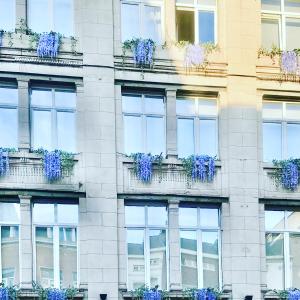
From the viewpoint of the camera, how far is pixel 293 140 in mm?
24688

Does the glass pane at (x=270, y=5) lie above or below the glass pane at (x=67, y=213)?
above

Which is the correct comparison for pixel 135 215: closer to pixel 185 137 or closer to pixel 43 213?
pixel 43 213

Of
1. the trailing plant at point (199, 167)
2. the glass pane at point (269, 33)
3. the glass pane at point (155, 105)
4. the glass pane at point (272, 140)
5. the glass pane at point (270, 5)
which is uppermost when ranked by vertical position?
the glass pane at point (270, 5)

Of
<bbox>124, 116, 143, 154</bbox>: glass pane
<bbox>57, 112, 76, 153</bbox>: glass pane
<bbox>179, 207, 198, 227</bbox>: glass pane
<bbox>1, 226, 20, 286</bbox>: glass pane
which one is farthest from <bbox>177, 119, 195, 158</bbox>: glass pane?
<bbox>1, 226, 20, 286</bbox>: glass pane

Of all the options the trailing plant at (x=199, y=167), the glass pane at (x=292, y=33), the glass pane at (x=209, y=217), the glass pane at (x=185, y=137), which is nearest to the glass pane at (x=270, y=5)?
the glass pane at (x=292, y=33)

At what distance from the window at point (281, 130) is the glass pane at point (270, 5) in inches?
110

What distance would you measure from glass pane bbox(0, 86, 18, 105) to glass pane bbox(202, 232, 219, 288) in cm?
621

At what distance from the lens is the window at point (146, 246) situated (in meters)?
22.9

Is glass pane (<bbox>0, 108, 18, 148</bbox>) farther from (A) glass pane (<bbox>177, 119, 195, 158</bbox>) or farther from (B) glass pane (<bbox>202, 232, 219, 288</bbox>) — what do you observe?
(B) glass pane (<bbox>202, 232, 219, 288</bbox>)

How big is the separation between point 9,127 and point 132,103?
134 inches

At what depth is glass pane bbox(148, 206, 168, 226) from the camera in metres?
23.2

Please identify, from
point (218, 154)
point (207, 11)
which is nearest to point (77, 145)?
point (218, 154)

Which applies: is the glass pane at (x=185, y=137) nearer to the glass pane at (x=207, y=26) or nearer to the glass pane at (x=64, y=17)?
the glass pane at (x=207, y=26)

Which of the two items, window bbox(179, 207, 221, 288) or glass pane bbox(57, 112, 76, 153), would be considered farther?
window bbox(179, 207, 221, 288)
